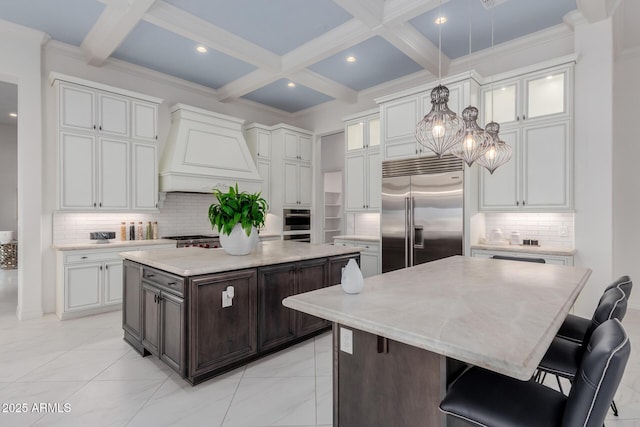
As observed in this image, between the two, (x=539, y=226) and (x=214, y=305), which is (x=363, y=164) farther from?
(x=214, y=305)

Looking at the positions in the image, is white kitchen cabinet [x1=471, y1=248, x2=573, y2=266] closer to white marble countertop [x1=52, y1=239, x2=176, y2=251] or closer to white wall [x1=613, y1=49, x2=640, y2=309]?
white wall [x1=613, y1=49, x2=640, y2=309]

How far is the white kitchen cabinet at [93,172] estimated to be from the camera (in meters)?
4.11

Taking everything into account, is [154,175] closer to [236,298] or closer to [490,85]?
[236,298]

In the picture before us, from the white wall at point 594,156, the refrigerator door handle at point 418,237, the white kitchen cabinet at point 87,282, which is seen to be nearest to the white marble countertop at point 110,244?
the white kitchen cabinet at point 87,282

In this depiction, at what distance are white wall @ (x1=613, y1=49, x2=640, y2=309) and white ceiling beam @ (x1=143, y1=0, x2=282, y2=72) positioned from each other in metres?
4.63

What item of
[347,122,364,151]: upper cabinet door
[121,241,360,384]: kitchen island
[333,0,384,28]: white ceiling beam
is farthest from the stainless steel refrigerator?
[333,0,384,28]: white ceiling beam

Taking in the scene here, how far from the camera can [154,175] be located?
487 cm

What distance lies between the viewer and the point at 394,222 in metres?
4.83

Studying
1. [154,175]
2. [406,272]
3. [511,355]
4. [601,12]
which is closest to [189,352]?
[406,272]

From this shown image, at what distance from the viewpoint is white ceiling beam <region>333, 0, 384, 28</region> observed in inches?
130

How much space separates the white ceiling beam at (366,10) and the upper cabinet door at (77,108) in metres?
3.30

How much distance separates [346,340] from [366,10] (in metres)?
3.24

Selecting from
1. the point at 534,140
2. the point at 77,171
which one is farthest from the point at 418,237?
the point at 77,171

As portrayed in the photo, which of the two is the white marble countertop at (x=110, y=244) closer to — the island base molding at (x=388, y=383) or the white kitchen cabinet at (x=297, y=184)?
the white kitchen cabinet at (x=297, y=184)
